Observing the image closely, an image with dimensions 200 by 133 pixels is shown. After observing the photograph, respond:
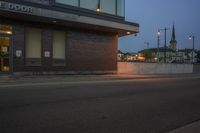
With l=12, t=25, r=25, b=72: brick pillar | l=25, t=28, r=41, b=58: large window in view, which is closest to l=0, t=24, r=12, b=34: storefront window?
l=12, t=25, r=25, b=72: brick pillar

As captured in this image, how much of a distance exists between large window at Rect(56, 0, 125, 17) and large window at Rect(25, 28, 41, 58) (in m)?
3.49

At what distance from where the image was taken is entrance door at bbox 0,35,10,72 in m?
22.2

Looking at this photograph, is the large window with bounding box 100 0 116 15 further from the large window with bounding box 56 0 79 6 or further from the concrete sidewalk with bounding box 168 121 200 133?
the concrete sidewalk with bounding box 168 121 200 133

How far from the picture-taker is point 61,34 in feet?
84.1

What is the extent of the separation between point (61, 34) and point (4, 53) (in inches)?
207

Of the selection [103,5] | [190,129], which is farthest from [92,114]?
[103,5]

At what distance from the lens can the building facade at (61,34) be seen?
72.4 ft

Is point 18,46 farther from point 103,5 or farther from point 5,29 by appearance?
point 103,5

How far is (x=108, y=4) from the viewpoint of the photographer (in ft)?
95.9

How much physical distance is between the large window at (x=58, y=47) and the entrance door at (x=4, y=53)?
Result: 4141 millimetres

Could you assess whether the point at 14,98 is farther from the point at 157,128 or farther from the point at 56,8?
the point at 56,8

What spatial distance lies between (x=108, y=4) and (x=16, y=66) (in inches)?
441

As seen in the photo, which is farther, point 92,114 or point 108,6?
point 108,6

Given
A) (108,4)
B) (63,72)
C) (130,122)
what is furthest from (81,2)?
(130,122)
